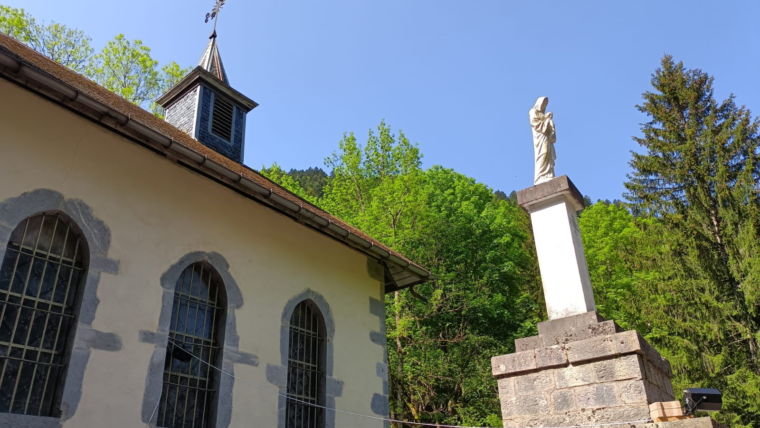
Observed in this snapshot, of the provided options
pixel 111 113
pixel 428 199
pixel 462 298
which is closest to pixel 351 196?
pixel 428 199

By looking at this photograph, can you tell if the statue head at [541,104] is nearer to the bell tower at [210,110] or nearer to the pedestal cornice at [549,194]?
the pedestal cornice at [549,194]

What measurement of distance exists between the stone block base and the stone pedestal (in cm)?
34

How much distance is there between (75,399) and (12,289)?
3.96 ft

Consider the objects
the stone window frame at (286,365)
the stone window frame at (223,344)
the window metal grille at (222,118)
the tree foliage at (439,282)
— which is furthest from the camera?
the tree foliage at (439,282)

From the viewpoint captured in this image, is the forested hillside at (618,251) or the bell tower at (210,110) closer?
the bell tower at (210,110)

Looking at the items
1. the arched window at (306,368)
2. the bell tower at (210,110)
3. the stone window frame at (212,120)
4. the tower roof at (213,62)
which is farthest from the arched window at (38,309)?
the tower roof at (213,62)

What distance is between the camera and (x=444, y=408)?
1736 cm

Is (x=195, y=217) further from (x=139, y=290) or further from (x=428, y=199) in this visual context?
(x=428, y=199)

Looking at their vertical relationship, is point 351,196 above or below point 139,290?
above

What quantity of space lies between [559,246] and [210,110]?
27.5 feet

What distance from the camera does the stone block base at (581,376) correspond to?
5.36m

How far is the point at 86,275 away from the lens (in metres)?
5.90

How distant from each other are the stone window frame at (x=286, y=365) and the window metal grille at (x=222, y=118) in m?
5.44

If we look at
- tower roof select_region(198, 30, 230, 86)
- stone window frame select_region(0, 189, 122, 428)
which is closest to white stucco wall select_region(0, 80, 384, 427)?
stone window frame select_region(0, 189, 122, 428)
